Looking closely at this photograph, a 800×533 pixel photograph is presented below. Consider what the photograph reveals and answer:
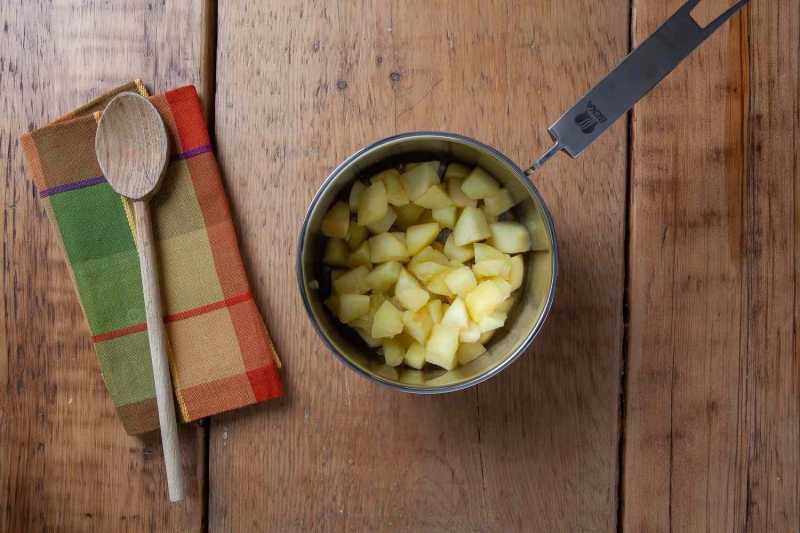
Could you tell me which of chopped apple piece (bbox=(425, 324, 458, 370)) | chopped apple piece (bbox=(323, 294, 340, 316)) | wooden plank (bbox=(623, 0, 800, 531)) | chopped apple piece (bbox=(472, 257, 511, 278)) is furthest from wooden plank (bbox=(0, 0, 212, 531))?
wooden plank (bbox=(623, 0, 800, 531))

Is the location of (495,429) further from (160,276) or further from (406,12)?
(406,12)

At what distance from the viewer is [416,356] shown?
834 mm

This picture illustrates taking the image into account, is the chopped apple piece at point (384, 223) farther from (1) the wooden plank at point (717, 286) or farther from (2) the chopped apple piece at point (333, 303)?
(1) the wooden plank at point (717, 286)

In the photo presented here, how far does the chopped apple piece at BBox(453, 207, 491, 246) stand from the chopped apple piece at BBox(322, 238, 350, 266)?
0.52 ft

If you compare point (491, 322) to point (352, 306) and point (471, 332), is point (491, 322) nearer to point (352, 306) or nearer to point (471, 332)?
point (471, 332)

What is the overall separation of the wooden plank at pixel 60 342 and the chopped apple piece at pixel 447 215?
430mm

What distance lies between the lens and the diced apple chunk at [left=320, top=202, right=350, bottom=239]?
2.75ft

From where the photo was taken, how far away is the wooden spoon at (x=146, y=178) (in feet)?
2.93

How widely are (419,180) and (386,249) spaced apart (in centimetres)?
11

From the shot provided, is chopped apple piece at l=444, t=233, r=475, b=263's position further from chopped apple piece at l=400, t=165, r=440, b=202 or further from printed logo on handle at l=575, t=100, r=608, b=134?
printed logo on handle at l=575, t=100, r=608, b=134

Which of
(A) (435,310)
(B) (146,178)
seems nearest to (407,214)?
(A) (435,310)

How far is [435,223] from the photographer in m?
0.85

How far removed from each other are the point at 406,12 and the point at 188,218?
47 cm

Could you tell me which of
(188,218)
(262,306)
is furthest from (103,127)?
(262,306)
